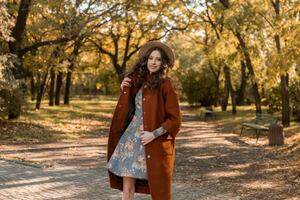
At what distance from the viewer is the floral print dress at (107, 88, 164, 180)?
215 inches

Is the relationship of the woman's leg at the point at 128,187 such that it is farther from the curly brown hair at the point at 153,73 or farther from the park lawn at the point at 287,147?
the park lawn at the point at 287,147

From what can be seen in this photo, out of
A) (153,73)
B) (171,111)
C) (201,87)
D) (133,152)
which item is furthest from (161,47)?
(201,87)

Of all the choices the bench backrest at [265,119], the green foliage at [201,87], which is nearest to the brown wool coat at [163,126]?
the bench backrest at [265,119]

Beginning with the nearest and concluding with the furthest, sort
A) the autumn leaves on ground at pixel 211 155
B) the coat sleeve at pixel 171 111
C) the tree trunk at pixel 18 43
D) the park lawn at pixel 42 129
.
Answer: the coat sleeve at pixel 171 111 < the autumn leaves on ground at pixel 211 155 < the park lawn at pixel 42 129 < the tree trunk at pixel 18 43

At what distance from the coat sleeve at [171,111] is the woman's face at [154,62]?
218 millimetres

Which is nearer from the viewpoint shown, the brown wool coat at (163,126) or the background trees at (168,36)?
the brown wool coat at (163,126)

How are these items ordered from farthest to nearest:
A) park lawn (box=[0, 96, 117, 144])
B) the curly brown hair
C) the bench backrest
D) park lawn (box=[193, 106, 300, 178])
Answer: the bench backrest, park lawn (box=[0, 96, 117, 144]), park lawn (box=[193, 106, 300, 178]), the curly brown hair

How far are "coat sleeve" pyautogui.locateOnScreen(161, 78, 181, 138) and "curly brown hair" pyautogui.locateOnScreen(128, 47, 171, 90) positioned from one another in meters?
→ 0.10

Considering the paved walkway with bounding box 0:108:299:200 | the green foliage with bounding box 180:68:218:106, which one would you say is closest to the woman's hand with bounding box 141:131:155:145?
the paved walkway with bounding box 0:108:299:200

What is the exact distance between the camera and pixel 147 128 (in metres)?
5.33

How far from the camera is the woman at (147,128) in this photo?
5.30m

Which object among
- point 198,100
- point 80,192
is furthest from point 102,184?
point 198,100

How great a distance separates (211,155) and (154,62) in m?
9.45

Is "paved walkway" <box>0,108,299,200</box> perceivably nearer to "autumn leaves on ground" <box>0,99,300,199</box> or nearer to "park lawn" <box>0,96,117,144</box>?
"autumn leaves on ground" <box>0,99,300,199</box>
